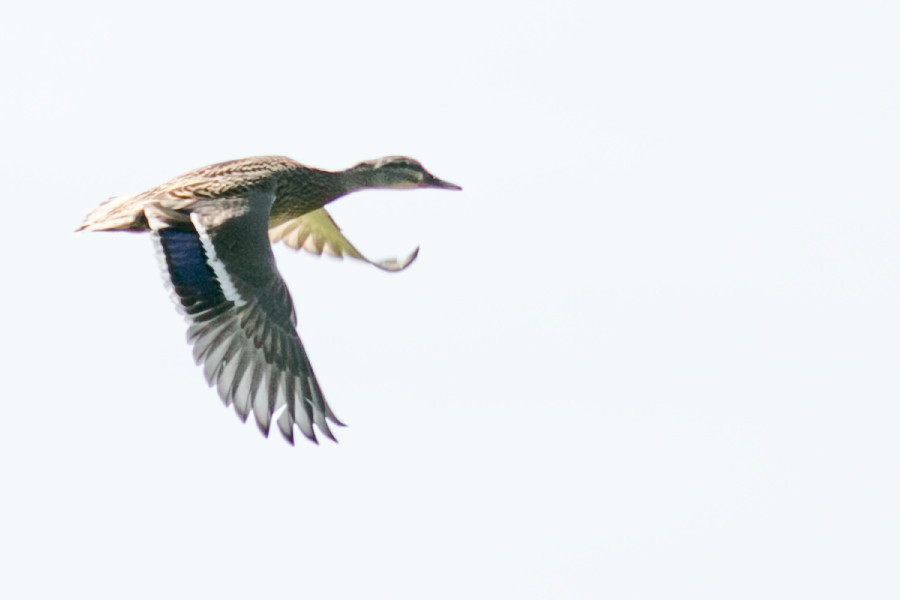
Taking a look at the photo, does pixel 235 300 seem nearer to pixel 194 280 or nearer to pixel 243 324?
pixel 243 324

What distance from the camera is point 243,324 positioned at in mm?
16641

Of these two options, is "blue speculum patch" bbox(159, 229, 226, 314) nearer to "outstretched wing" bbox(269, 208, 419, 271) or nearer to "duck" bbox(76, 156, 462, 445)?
"duck" bbox(76, 156, 462, 445)

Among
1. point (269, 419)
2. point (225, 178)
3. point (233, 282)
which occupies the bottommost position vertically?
point (269, 419)

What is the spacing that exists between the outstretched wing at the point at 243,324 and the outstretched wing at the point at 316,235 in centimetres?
393

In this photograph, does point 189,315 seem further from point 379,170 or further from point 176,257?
point 379,170

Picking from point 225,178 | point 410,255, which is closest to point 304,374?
point 225,178

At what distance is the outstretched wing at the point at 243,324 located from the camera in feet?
54.0

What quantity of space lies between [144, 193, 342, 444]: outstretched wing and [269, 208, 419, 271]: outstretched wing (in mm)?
3925

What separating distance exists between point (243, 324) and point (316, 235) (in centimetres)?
457

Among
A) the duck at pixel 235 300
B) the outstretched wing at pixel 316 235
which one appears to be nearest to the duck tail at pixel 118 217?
the duck at pixel 235 300

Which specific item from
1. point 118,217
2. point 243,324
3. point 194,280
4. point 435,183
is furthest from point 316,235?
point 194,280

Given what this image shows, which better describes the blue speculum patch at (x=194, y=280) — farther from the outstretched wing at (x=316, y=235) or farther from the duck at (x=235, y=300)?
the outstretched wing at (x=316, y=235)

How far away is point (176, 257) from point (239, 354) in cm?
94

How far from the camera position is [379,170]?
2048cm
